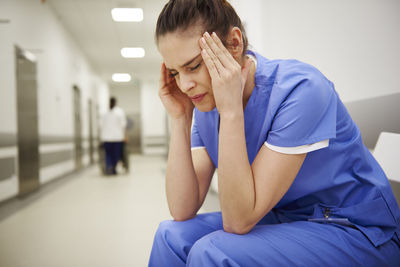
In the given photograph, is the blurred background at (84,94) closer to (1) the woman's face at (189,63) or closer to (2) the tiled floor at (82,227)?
(2) the tiled floor at (82,227)

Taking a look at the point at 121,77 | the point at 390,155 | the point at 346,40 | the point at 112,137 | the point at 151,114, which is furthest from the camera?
the point at 151,114

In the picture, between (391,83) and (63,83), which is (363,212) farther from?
(63,83)

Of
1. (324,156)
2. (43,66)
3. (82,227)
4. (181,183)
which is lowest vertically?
(82,227)

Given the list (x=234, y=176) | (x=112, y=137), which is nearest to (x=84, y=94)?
(x=112, y=137)

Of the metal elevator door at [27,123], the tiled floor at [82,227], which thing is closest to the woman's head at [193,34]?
the tiled floor at [82,227]

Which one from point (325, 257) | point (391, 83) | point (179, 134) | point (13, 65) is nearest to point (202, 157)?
point (179, 134)

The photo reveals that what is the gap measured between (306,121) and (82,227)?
235 centimetres

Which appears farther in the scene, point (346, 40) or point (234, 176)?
point (346, 40)

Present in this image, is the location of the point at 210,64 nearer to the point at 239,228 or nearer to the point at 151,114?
the point at 239,228

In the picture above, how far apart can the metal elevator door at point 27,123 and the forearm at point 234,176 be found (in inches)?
158

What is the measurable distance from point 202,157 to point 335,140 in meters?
0.54

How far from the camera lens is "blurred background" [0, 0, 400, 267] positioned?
166cm

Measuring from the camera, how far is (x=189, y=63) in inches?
37.3

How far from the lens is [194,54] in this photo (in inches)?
36.5
